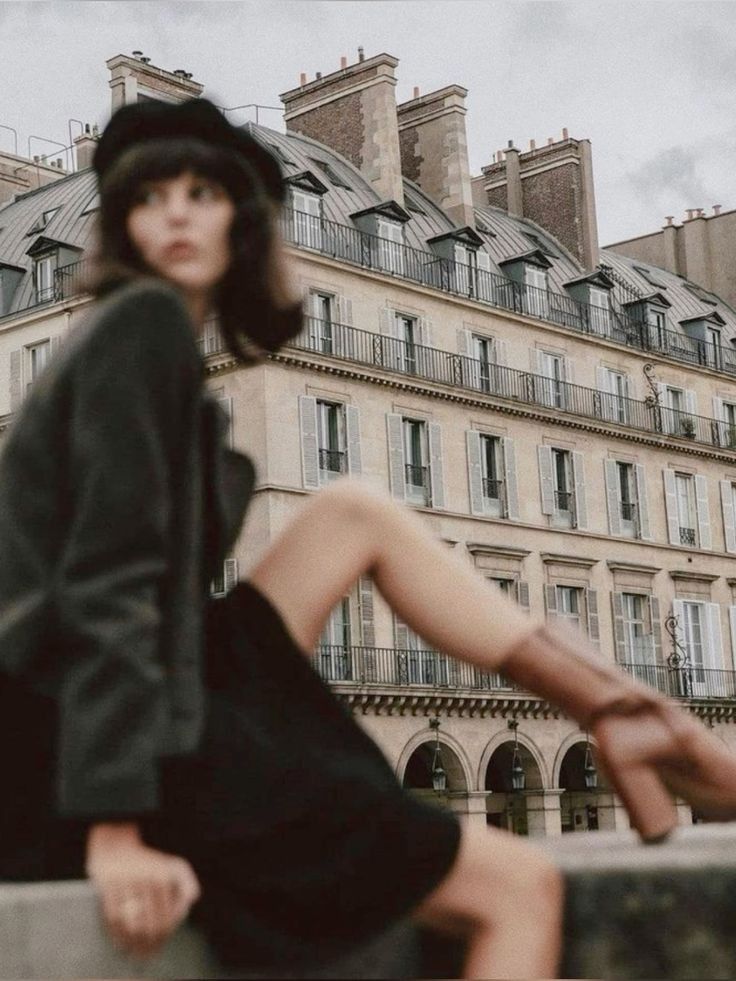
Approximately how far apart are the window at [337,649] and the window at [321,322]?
4729 millimetres

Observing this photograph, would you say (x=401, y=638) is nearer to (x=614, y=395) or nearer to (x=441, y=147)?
(x=614, y=395)

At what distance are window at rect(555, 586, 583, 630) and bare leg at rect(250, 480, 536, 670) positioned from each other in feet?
102

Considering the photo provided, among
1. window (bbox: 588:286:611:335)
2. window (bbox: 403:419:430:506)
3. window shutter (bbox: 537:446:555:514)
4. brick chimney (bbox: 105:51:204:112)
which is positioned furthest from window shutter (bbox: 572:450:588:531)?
brick chimney (bbox: 105:51:204:112)

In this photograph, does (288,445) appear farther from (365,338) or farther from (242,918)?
(242,918)

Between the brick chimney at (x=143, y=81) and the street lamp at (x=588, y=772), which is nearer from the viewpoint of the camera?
the brick chimney at (x=143, y=81)

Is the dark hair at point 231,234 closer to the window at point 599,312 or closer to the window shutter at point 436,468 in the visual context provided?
the window shutter at point 436,468

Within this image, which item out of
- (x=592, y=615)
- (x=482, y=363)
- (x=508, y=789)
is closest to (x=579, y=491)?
(x=592, y=615)

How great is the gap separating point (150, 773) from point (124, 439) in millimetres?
438

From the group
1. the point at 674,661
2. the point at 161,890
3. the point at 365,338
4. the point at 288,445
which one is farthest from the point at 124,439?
the point at 674,661

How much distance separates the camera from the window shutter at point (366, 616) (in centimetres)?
2938

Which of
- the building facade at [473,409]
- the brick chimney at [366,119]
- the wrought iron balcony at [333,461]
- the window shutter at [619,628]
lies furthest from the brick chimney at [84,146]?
the window shutter at [619,628]

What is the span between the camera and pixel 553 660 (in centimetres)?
249

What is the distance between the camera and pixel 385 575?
2.50m

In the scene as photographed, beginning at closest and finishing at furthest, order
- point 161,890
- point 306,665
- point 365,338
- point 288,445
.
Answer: point 161,890 < point 306,665 < point 288,445 < point 365,338
